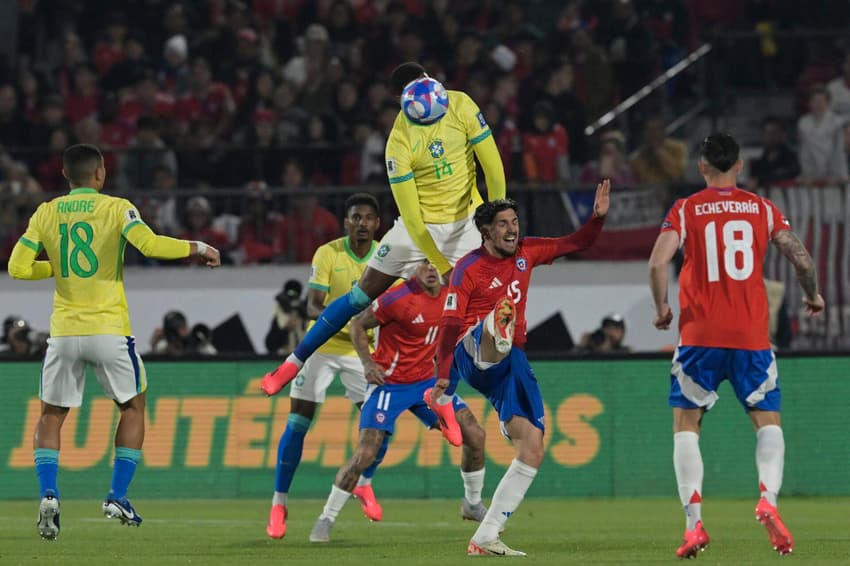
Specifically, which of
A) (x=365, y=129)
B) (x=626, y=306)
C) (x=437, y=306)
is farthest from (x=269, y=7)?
(x=437, y=306)

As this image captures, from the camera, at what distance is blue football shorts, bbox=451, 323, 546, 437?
10.8 metres

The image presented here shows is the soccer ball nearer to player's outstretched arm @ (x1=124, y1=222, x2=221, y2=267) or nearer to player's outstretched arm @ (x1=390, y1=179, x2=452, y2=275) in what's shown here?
player's outstretched arm @ (x1=390, y1=179, x2=452, y2=275)

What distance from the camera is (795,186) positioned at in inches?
771

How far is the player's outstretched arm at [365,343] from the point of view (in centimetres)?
1280

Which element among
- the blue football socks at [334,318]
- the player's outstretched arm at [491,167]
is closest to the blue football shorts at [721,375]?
the player's outstretched arm at [491,167]

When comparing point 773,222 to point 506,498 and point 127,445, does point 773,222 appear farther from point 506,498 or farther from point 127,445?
point 127,445

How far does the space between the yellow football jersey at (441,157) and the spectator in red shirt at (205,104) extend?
36.0 feet

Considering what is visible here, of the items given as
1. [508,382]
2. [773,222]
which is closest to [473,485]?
[508,382]

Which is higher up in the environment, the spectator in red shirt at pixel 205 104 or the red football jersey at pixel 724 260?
the spectator in red shirt at pixel 205 104

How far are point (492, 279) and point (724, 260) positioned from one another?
1459 millimetres

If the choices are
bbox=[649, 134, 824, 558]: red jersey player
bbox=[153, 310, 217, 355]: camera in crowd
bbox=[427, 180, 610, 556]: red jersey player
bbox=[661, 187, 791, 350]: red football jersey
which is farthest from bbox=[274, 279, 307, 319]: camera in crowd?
bbox=[661, 187, 791, 350]: red football jersey

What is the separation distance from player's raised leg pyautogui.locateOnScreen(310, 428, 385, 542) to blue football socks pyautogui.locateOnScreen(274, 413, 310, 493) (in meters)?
0.96

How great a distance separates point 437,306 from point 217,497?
5.06 metres

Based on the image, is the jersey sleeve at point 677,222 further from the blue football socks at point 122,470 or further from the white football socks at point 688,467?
the blue football socks at point 122,470
